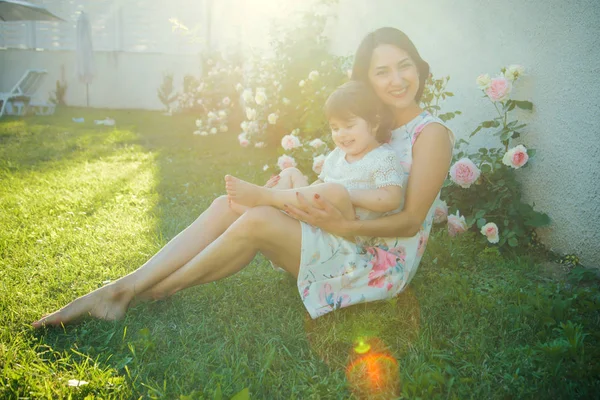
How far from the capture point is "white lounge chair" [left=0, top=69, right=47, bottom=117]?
10031mm

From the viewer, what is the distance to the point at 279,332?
6.88 feet

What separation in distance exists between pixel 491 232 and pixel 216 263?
1.71 m

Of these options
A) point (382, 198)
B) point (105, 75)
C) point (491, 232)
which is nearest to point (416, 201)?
point (382, 198)

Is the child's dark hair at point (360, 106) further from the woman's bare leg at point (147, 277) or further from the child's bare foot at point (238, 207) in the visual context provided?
the woman's bare leg at point (147, 277)

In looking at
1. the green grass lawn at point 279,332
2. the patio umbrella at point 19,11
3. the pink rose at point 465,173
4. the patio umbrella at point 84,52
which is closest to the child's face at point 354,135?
the green grass lawn at point 279,332

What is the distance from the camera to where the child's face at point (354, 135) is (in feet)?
7.00

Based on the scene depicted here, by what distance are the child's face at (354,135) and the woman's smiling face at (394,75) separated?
0.21 m

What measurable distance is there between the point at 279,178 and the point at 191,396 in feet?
3.91

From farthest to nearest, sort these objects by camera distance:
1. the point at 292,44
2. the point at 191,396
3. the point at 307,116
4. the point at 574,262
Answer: the point at 292,44 → the point at 307,116 → the point at 574,262 → the point at 191,396

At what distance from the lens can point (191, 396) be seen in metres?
1.60

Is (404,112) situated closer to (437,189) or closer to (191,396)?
(437,189)

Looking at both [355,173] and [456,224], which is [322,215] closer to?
[355,173]

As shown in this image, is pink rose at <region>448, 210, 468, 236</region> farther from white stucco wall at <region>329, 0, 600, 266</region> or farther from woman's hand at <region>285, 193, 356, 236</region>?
woman's hand at <region>285, 193, 356, 236</region>

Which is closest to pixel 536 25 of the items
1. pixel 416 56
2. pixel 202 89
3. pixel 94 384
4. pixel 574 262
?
pixel 416 56
